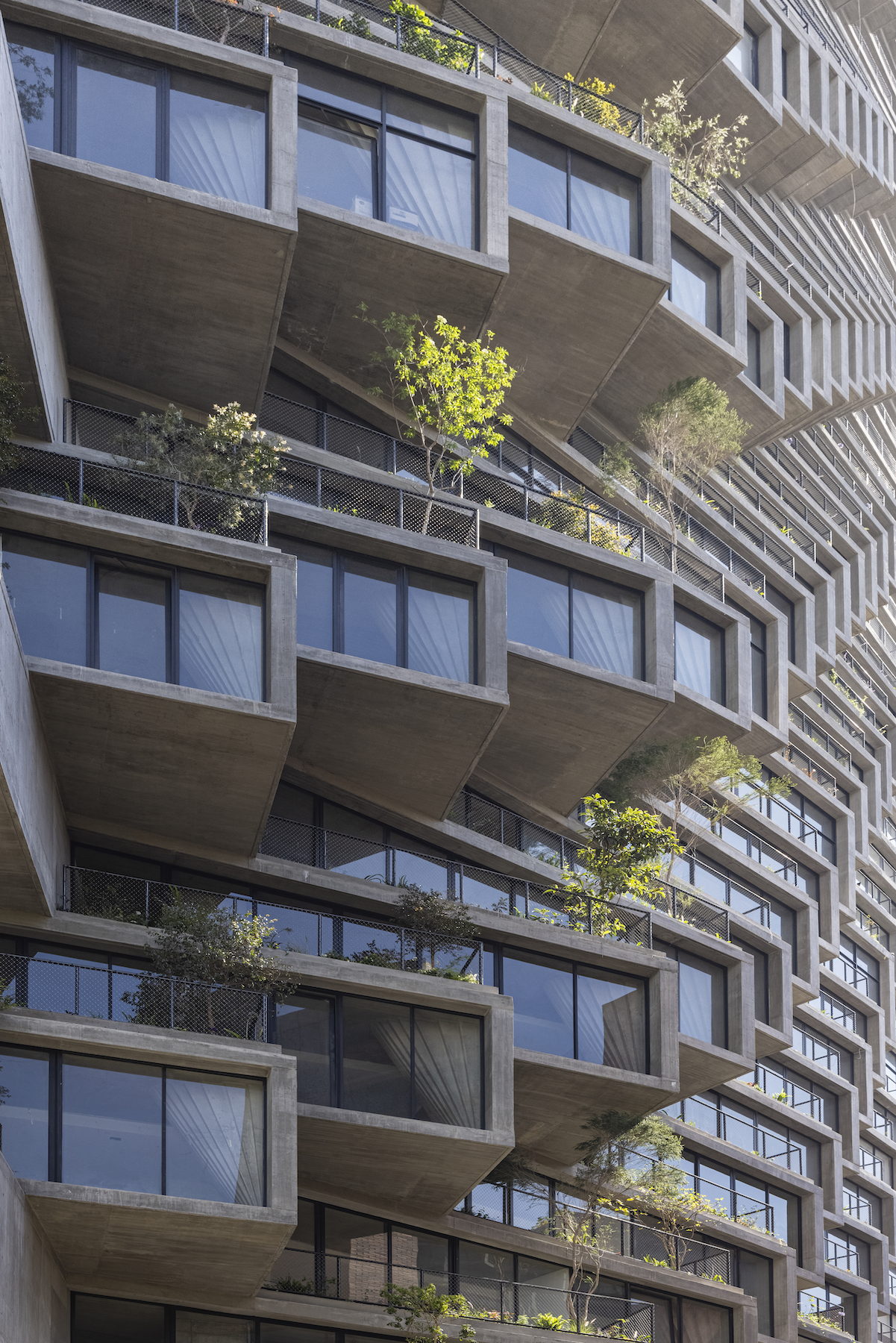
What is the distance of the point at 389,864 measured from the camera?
96.3 feet

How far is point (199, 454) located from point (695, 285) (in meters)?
18.3

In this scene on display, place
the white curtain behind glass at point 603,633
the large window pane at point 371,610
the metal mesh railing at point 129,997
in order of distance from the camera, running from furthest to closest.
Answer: the white curtain behind glass at point 603,633, the large window pane at point 371,610, the metal mesh railing at point 129,997

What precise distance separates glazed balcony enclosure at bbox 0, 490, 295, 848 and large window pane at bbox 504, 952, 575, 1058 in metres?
7.05

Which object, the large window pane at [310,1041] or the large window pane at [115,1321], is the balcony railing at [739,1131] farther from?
the large window pane at [115,1321]

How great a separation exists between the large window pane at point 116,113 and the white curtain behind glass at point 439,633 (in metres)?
8.55

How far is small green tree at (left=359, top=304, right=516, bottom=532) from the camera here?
28.8m

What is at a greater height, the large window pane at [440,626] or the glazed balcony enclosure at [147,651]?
the large window pane at [440,626]

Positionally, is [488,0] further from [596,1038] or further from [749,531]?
[596,1038]

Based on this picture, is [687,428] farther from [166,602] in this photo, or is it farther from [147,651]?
[147,651]

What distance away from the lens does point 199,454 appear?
79.4 ft

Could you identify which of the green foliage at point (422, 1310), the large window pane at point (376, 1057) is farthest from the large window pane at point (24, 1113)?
the green foliage at point (422, 1310)

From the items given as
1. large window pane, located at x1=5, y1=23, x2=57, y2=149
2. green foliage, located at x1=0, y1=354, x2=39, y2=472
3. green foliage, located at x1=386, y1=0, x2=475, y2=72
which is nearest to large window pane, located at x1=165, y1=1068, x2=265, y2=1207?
green foliage, located at x1=0, y1=354, x2=39, y2=472

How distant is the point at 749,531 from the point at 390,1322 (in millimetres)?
29053

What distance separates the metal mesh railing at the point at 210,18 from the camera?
25594mm
